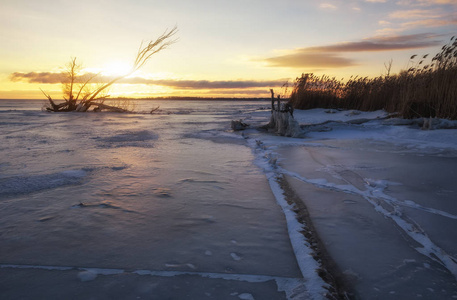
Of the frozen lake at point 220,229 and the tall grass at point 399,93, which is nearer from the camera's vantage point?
the frozen lake at point 220,229

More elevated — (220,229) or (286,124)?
(286,124)

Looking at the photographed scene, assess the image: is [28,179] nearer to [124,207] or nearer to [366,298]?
[124,207]

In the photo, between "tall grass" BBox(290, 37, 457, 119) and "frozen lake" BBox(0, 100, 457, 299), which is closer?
"frozen lake" BBox(0, 100, 457, 299)

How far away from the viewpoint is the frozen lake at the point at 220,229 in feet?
4.22

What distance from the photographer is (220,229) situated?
6.06ft

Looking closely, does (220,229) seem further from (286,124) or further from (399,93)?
(399,93)

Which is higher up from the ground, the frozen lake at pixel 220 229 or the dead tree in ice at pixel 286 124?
the dead tree in ice at pixel 286 124

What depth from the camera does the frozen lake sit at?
1286 mm

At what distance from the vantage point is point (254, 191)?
105 inches

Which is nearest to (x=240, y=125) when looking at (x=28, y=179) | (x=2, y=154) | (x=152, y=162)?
(x=152, y=162)

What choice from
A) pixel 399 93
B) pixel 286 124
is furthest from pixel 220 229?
pixel 399 93

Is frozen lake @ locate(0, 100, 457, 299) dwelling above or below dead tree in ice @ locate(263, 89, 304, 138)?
below

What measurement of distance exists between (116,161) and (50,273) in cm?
268

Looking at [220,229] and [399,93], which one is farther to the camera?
[399,93]
